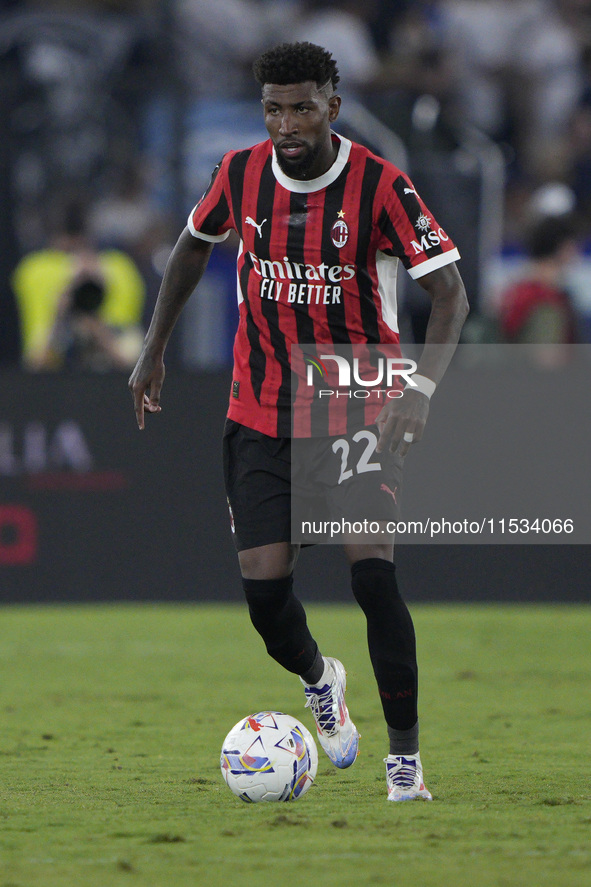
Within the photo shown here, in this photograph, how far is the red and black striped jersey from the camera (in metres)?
4.40

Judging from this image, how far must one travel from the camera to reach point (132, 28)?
34.3 ft

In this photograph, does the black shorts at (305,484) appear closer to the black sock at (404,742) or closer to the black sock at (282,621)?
the black sock at (282,621)

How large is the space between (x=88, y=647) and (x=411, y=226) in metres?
4.60

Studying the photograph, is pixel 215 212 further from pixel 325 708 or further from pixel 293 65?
pixel 325 708

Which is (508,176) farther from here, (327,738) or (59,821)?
(59,821)

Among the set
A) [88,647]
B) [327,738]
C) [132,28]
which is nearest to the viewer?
[327,738]

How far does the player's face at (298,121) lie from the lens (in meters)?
4.32

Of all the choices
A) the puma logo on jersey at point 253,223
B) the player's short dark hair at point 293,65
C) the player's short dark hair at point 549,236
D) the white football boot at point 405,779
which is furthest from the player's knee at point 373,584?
the player's short dark hair at point 549,236

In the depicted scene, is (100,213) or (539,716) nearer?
(539,716)

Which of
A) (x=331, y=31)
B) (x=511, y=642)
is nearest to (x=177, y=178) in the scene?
(x=331, y=31)

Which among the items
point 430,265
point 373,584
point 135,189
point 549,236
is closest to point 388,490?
point 373,584

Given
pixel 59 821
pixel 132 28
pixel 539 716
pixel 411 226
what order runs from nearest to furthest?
pixel 59 821 → pixel 411 226 → pixel 539 716 → pixel 132 28

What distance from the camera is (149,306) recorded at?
9.90m

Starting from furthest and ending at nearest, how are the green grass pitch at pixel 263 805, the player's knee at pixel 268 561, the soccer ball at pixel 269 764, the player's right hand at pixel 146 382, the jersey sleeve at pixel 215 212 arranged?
the player's right hand at pixel 146 382 < the jersey sleeve at pixel 215 212 < the player's knee at pixel 268 561 < the soccer ball at pixel 269 764 < the green grass pitch at pixel 263 805
